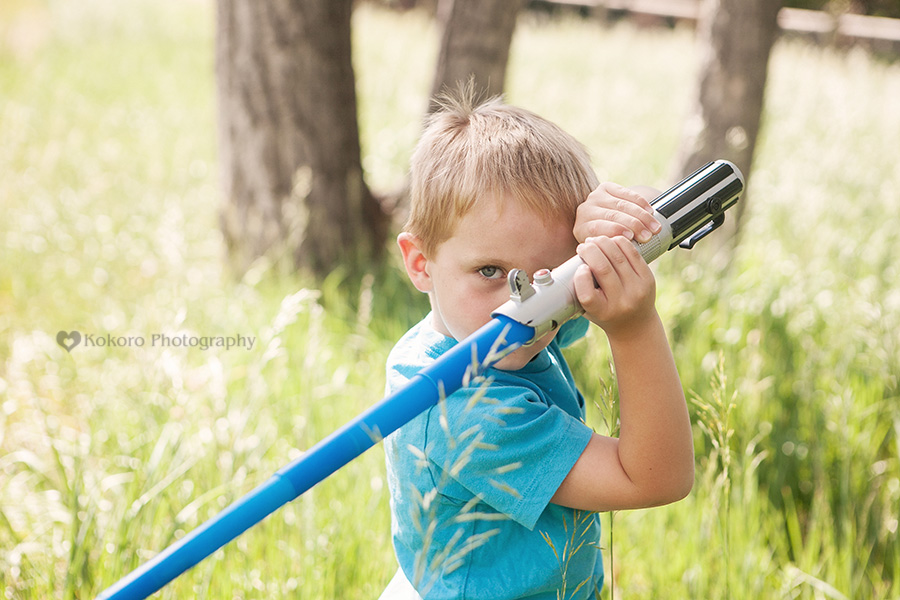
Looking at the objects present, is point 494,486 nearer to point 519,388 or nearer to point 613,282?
point 519,388

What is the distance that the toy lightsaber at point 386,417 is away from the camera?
981 millimetres

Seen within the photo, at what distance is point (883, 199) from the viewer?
189 inches

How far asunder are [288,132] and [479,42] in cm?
99

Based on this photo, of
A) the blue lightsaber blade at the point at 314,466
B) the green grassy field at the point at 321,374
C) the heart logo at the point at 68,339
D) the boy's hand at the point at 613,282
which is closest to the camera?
the blue lightsaber blade at the point at 314,466

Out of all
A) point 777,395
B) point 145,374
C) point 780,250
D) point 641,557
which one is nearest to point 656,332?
point 641,557

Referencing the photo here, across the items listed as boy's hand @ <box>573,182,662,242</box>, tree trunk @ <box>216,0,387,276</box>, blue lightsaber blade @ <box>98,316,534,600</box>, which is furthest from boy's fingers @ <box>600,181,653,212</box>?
tree trunk @ <box>216,0,387,276</box>

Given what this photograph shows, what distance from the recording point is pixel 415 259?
4.66 ft

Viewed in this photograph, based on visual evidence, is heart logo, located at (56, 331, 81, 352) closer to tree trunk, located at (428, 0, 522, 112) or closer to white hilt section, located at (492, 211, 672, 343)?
tree trunk, located at (428, 0, 522, 112)

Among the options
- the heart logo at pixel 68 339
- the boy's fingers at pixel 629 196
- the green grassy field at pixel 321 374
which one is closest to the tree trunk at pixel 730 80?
the green grassy field at pixel 321 374

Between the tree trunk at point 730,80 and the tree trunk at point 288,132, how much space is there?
1.68 m

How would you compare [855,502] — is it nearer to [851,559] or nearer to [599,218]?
[851,559]

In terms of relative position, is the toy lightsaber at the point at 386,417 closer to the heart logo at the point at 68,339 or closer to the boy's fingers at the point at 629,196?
the boy's fingers at the point at 629,196

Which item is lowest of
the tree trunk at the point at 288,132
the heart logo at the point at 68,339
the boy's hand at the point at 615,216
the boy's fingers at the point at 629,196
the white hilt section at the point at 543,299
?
the heart logo at the point at 68,339

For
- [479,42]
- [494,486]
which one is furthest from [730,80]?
[494,486]
